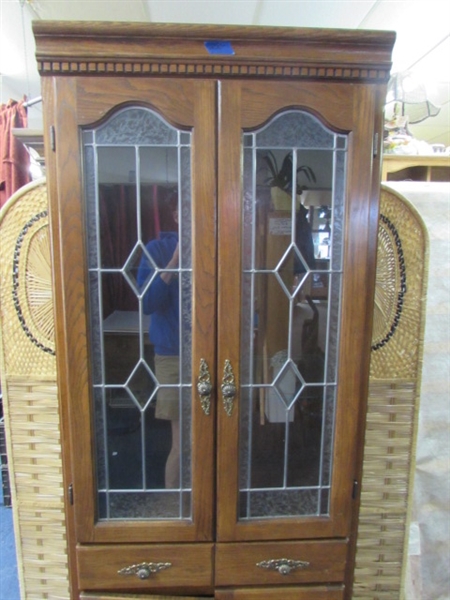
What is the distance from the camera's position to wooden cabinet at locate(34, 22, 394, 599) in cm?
77

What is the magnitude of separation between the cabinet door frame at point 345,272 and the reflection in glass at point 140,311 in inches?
3.4


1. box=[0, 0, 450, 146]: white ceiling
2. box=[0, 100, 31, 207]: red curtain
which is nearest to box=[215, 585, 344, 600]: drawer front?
box=[0, 100, 31, 207]: red curtain

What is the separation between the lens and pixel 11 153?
1.59m

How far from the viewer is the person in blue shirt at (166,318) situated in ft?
2.73

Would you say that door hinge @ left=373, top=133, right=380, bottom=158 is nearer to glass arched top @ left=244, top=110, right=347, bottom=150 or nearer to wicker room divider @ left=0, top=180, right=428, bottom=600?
glass arched top @ left=244, top=110, right=347, bottom=150

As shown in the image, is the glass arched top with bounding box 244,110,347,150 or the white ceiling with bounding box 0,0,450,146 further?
the white ceiling with bounding box 0,0,450,146

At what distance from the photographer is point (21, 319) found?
103cm

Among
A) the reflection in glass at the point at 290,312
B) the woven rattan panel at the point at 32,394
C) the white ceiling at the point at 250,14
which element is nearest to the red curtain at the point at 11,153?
the white ceiling at the point at 250,14

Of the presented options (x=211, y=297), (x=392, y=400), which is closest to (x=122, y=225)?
(x=211, y=297)

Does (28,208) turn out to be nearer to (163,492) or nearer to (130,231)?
(130,231)

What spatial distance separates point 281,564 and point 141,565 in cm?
33

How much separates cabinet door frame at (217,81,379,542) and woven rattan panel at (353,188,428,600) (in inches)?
9.8

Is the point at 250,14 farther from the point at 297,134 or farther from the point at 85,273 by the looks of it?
the point at 85,273

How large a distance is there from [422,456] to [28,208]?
1482 mm
